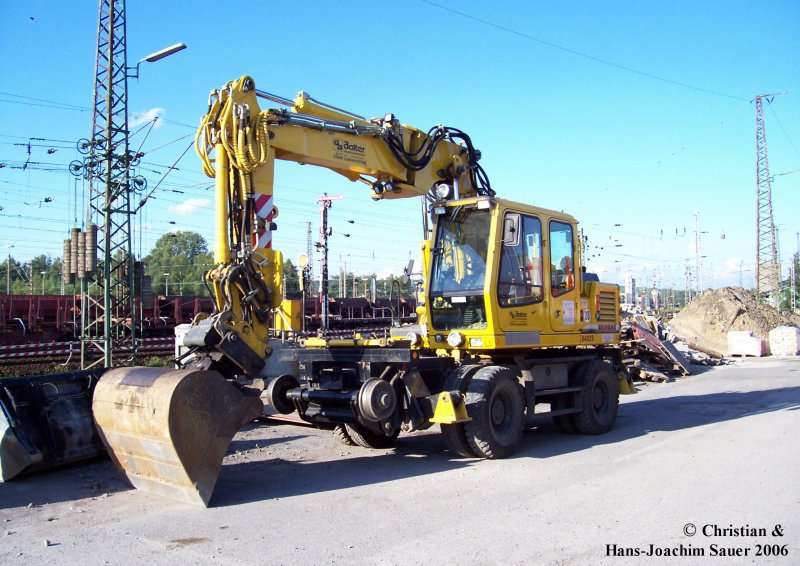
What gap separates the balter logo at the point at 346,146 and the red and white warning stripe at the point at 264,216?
4.36ft

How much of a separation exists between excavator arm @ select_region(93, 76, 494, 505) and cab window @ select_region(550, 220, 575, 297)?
177cm

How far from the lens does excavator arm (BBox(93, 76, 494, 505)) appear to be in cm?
636

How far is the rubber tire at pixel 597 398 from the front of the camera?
10.3m

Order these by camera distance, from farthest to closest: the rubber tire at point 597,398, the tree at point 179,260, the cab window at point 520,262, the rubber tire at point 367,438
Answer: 1. the tree at point 179,260
2. the rubber tire at point 597,398
3. the rubber tire at point 367,438
4. the cab window at point 520,262

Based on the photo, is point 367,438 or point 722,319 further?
point 722,319

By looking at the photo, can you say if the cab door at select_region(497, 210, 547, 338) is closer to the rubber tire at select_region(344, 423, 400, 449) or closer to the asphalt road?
the asphalt road

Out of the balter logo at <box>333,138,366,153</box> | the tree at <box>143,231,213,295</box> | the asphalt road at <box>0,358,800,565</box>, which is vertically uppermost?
the tree at <box>143,231,213,295</box>

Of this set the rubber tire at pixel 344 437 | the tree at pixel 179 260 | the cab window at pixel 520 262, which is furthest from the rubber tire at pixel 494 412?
the tree at pixel 179 260

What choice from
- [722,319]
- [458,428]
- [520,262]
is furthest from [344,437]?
[722,319]

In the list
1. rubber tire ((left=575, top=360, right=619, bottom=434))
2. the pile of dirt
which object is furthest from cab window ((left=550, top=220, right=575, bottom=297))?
the pile of dirt

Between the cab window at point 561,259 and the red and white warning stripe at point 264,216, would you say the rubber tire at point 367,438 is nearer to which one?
the red and white warning stripe at point 264,216

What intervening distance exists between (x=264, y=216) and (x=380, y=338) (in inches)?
96.5

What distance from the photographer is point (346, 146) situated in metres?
8.77

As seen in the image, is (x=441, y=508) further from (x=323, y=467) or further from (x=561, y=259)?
(x=561, y=259)
